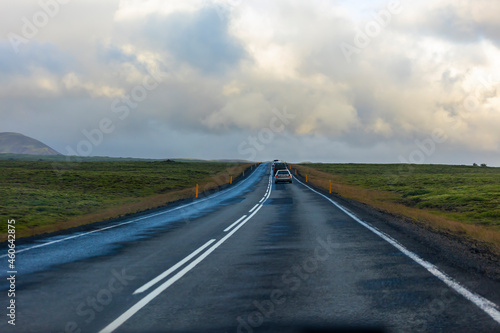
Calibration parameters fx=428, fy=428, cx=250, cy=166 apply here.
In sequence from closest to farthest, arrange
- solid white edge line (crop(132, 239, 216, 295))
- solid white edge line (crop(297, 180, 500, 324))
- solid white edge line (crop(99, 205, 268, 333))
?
solid white edge line (crop(99, 205, 268, 333)) < solid white edge line (crop(297, 180, 500, 324)) < solid white edge line (crop(132, 239, 216, 295))

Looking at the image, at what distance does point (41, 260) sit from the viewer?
9250mm

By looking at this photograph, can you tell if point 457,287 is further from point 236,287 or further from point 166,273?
point 166,273

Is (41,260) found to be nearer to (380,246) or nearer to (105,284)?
(105,284)

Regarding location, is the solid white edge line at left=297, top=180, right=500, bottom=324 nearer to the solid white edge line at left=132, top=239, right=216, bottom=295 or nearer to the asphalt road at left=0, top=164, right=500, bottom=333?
the asphalt road at left=0, top=164, right=500, bottom=333

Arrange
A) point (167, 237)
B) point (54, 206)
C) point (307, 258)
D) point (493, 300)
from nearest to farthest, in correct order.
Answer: point (493, 300) → point (307, 258) → point (167, 237) → point (54, 206)

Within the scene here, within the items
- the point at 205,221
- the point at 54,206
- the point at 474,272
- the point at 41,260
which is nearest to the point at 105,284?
the point at 41,260

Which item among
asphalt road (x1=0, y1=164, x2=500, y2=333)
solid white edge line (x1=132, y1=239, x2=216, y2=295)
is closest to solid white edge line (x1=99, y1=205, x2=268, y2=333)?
asphalt road (x1=0, y1=164, x2=500, y2=333)

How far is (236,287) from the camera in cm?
666

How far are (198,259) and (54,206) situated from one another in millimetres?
18178

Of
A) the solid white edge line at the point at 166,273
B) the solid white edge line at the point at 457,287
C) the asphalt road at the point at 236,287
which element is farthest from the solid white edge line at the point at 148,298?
the solid white edge line at the point at 457,287

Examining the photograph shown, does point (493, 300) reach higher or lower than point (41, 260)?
higher

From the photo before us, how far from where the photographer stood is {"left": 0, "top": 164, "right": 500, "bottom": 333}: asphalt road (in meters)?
4.98

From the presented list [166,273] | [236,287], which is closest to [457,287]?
[236,287]

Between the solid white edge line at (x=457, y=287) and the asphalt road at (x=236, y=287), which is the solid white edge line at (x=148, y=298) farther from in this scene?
the solid white edge line at (x=457, y=287)
